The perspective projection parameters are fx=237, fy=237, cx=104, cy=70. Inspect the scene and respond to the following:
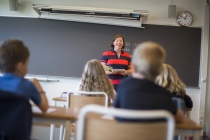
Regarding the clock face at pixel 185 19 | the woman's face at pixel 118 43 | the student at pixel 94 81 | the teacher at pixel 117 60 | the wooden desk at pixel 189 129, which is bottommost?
the wooden desk at pixel 189 129

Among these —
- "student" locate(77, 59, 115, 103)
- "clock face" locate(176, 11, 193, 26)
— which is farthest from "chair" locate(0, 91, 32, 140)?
"clock face" locate(176, 11, 193, 26)

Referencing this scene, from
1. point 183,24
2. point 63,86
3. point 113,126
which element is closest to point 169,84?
point 113,126

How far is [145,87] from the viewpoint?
4.00 feet

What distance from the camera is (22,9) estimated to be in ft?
16.1

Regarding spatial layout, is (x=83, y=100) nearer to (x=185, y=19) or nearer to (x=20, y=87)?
(x=20, y=87)

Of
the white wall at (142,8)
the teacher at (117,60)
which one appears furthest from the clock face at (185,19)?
the teacher at (117,60)

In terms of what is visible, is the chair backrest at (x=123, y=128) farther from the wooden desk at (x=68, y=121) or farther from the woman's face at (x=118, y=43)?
the woman's face at (x=118, y=43)

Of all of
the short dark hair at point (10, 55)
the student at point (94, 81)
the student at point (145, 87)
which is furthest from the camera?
the student at point (94, 81)

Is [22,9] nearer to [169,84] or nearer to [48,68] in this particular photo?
[48,68]

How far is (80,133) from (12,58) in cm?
68

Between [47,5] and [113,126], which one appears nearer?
[113,126]

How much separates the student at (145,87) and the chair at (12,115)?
0.52 meters

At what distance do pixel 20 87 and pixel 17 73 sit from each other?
0.45 ft

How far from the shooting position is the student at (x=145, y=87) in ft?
3.95
